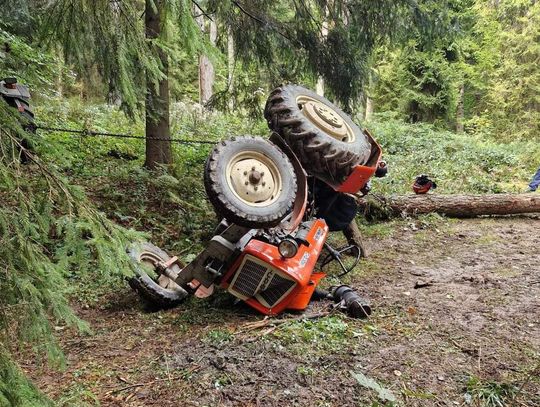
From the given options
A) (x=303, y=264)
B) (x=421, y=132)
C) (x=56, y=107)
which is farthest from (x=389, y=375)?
(x=421, y=132)

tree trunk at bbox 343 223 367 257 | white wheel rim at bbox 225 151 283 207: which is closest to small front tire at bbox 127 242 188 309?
white wheel rim at bbox 225 151 283 207

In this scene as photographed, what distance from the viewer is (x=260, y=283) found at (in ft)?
14.1

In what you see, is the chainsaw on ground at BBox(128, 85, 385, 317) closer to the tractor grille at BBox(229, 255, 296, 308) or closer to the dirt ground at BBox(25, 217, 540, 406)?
the tractor grille at BBox(229, 255, 296, 308)

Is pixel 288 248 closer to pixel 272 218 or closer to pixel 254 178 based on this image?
pixel 272 218

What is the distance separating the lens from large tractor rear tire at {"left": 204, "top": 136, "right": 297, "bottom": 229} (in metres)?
4.13

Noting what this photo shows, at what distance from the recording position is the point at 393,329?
13.5ft

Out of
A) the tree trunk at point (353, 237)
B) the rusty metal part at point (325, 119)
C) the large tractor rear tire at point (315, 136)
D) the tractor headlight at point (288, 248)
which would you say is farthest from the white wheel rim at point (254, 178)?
the tree trunk at point (353, 237)

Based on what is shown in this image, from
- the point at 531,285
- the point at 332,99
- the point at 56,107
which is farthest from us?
the point at 56,107

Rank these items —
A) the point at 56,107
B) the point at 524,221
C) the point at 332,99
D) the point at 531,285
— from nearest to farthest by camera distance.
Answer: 1. the point at 531,285
2. the point at 332,99
3. the point at 524,221
4. the point at 56,107

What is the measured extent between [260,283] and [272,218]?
0.63 m

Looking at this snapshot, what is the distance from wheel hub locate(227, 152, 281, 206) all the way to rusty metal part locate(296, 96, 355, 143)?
110 cm

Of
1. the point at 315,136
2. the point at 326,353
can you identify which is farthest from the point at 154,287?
the point at 315,136

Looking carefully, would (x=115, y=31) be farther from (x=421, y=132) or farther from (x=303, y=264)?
(x=421, y=132)

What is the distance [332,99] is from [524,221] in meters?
4.31
